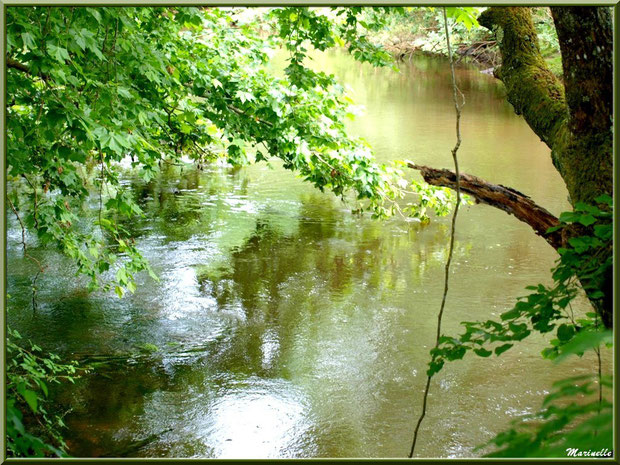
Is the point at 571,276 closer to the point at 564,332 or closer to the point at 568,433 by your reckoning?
the point at 564,332

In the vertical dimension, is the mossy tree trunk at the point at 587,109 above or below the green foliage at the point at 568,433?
above

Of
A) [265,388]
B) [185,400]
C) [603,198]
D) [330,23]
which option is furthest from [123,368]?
[603,198]

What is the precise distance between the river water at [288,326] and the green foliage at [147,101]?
69 cm

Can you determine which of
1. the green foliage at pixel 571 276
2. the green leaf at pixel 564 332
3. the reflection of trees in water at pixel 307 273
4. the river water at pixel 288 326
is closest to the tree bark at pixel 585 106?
the green foliage at pixel 571 276

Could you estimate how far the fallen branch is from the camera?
2.24 metres

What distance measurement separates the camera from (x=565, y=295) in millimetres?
1744

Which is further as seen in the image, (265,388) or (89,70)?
(265,388)

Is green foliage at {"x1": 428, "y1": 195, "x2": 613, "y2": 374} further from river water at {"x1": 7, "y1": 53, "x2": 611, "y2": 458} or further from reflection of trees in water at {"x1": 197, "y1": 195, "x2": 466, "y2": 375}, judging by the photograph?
reflection of trees in water at {"x1": 197, "y1": 195, "x2": 466, "y2": 375}

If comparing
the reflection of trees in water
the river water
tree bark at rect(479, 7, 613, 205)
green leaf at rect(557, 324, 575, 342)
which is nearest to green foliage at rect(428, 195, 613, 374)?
green leaf at rect(557, 324, 575, 342)

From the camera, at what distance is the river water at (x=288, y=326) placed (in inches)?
129

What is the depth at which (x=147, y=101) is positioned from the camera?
326cm

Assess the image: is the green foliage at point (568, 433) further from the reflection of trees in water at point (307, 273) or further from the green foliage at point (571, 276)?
the reflection of trees in water at point (307, 273)

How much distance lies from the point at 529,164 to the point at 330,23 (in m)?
5.56

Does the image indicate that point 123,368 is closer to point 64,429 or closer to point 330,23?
point 64,429
